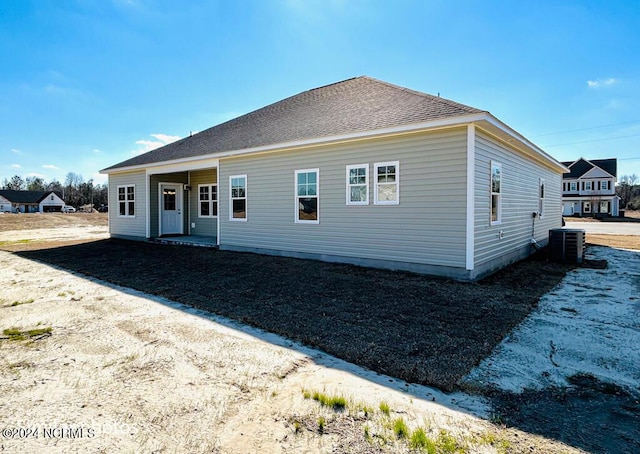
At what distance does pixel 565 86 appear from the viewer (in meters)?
20.1

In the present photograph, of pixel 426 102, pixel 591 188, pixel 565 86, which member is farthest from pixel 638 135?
pixel 426 102

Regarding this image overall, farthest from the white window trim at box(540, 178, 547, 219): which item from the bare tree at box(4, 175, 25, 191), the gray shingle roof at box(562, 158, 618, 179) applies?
the bare tree at box(4, 175, 25, 191)

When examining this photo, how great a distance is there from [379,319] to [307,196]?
521cm

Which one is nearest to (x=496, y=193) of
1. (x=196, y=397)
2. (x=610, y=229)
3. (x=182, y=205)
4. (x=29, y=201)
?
(x=196, y=397)

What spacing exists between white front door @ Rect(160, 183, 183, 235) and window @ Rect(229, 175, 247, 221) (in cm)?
487

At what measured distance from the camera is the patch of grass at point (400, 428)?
221cm

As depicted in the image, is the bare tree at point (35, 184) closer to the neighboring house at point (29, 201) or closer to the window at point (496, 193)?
the neighboring house at point (29, 201)

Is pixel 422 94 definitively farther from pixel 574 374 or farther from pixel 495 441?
pixel 495 441

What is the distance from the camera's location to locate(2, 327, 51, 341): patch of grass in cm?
397

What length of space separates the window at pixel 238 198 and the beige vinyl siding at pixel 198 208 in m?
3.25

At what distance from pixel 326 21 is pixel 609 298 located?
9550mm

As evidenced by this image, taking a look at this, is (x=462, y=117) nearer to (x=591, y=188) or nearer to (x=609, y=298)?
(x=609, y=298)

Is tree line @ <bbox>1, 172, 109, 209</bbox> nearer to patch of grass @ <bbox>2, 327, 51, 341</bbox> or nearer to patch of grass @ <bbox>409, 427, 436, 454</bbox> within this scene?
patch of grass @ <bbox>2, 327, 51, 341</bbox>

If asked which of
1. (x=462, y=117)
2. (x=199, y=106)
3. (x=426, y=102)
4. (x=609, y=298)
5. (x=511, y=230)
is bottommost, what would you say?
(x=609, y=298)
